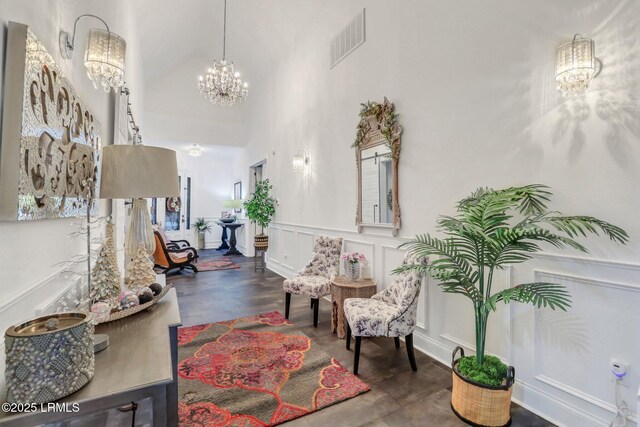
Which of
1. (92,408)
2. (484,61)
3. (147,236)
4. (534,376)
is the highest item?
(484,61)

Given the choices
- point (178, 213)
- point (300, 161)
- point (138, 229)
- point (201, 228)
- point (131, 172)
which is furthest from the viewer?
point (201, 228)

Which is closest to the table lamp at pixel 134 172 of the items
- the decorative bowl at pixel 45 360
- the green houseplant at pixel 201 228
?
the decorative bowl at pixel 45 360

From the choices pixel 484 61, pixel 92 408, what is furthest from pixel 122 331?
pixel 484 61

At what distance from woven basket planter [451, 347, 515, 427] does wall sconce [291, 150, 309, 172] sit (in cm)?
383

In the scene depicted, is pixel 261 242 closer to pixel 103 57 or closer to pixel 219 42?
pixel 219 42

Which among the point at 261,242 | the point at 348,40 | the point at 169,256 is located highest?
the point at 348,40

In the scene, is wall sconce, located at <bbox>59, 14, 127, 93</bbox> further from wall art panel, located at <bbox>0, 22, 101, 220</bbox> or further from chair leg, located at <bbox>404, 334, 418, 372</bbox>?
→ chair leg, located at <bbox>404, 334, 418, 372</bbox>

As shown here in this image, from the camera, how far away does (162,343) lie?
Answer: 125 centimetres

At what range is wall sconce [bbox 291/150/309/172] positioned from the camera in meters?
5.00

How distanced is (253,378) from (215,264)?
5131mm

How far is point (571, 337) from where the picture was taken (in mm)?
1850

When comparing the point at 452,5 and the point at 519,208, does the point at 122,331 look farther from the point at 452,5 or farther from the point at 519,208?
the point at 452,5

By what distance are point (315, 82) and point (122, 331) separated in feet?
14.3

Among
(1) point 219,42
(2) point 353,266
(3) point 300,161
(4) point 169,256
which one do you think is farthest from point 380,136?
(1) point 219,42
